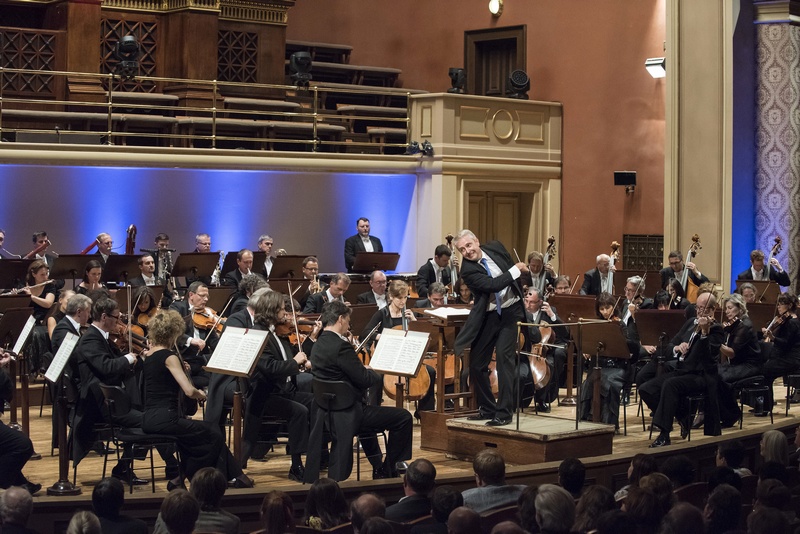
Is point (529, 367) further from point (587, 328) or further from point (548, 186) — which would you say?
point (548, 186)

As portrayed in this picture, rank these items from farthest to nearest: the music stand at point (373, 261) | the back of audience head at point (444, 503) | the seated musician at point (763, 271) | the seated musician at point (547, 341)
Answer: the music stand at point (373, 261), the seated musician at point (763, 271), the seated musician at point (547, 341), the back of audience head at point (444, 503)

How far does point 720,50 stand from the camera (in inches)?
499

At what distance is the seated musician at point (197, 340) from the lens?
26.4ft

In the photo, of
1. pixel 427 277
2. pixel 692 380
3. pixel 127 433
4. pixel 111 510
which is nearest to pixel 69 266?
pixel 427 277

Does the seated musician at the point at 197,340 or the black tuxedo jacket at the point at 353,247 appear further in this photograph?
the black tuxedo jacket at the point at 353,247

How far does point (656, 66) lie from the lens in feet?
45.4

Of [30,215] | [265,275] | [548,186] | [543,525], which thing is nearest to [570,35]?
[548,186]

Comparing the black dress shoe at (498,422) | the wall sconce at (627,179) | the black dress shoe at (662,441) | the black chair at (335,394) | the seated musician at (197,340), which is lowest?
the black dress shoe at (662,441)

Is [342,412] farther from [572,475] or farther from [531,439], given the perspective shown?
[572,475]

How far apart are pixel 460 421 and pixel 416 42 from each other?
9.98 m

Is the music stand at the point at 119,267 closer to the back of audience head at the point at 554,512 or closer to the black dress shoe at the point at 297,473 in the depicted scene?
the black dress shoe at the point at 297,473

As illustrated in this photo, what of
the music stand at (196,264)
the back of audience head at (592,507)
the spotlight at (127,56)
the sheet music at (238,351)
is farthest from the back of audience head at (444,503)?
the spotlight at (127,56)

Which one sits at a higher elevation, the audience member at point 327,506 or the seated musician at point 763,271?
the seated musician at point 763,271

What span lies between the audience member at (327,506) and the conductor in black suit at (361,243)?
8275mm
